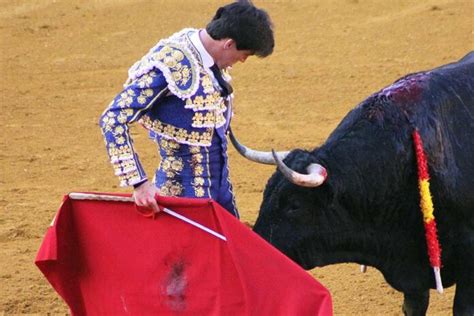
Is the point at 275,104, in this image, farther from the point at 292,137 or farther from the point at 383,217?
the point at 383,217

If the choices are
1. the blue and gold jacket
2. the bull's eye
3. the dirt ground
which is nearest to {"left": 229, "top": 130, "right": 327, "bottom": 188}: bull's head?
the bull's eye

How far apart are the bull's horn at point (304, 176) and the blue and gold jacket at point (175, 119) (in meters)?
0.29

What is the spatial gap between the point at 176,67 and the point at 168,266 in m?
0.83

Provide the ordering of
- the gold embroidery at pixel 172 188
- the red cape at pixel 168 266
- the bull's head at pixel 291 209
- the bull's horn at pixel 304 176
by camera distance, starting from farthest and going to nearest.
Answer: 1. the bull's head at pixel 291 209
2. the gold embroidery at pixel 172 188
3. the bull's horn at pixel 304 176
4. the red cape at pixel 168 266

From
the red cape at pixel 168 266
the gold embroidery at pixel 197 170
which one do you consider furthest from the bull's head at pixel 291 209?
the red cape at pixel 168 266

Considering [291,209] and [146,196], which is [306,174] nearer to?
[291,209]

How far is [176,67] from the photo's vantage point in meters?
4.73

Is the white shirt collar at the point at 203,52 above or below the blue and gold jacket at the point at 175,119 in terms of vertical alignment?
above

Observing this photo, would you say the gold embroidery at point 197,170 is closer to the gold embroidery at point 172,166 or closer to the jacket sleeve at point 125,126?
the gold embroidery at point 172,166

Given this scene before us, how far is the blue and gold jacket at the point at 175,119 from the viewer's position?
15.2 feet

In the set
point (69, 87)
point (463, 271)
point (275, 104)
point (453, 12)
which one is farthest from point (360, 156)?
point (453, 12)

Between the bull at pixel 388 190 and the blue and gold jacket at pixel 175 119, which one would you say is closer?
the blue and gold jacket at pixel 175 119

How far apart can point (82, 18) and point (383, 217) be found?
27.9ft

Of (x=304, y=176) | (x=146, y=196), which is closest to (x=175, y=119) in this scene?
(x=146, y=196)
